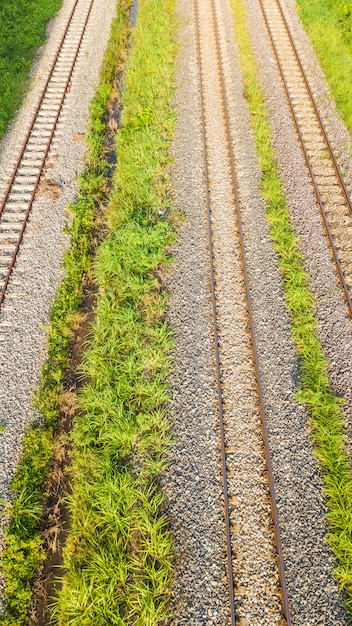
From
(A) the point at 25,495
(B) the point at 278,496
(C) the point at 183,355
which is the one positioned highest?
(C) the point at 183,355

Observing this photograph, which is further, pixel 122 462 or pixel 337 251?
pixel 337 251

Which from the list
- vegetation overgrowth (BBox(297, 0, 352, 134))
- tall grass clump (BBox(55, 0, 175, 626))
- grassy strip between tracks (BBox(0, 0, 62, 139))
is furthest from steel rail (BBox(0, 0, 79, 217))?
vegetation overgrowth (BBox(297, 0, 352, 134))

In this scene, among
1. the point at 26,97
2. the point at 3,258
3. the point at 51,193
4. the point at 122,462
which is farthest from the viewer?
the point at 26,97

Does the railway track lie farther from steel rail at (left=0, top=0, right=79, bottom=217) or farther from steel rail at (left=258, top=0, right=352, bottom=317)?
Answer: steel rail at (left=258, top=0, right=352, bottom=317)

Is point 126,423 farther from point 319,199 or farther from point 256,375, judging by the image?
point 319,199

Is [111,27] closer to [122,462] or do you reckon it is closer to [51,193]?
[51,193]

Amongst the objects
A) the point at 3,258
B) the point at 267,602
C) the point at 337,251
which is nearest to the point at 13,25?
the point at 3,258
